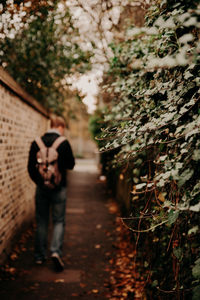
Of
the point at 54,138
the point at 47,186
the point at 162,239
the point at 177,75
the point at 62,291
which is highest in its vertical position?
the point at 177,75

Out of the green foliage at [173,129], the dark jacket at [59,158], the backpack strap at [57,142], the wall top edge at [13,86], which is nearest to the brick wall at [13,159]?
the wall top edge at [13,86]

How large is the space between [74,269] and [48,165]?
4.86 feet

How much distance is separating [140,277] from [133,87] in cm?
238

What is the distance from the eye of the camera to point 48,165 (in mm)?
4344

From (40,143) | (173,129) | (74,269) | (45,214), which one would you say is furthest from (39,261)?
(173,129)

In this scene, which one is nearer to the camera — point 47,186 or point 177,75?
point 177,75

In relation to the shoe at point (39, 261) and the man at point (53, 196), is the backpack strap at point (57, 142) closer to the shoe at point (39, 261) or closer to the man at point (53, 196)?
the man at point (53, 196)

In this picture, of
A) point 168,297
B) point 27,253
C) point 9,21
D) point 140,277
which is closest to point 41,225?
point 27,253

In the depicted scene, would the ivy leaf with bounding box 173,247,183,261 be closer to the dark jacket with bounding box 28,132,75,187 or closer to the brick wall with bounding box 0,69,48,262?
the dark jacket with bounding box 28,132,75,187

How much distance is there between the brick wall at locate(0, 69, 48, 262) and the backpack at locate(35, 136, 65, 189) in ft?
1.53

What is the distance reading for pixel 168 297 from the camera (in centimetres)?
292

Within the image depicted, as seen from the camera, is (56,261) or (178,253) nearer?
(178,253)

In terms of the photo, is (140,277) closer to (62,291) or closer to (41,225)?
(62,291)

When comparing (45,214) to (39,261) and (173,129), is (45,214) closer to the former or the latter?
(39,261)
